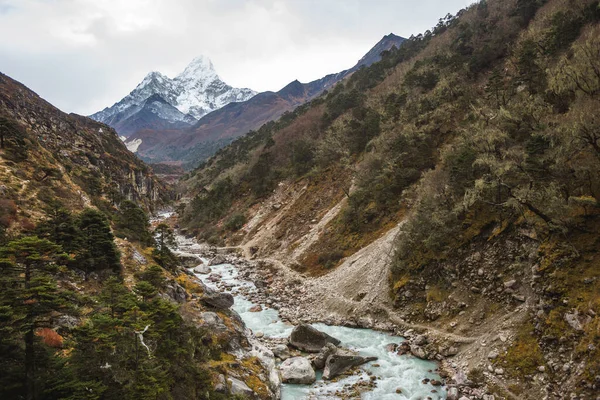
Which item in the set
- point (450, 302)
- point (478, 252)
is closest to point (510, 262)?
point (478, 252)

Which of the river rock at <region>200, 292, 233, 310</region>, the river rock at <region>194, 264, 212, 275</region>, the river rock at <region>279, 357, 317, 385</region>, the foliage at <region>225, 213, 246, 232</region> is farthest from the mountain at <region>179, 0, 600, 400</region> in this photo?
the river rock at <region>194, 264, 212, 275</region>

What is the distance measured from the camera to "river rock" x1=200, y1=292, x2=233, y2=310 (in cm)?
2316

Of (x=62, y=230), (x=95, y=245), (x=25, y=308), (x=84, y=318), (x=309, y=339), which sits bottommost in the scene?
(x=309, y=339)

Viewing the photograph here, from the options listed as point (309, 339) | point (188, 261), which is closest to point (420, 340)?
point (309, 339)

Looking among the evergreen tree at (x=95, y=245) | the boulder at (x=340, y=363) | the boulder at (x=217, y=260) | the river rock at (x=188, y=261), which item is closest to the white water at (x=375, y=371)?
the boulder at (x=340, y=363)

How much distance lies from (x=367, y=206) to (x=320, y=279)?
1051cm

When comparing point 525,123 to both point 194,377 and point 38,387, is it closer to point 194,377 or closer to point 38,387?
point 194,377

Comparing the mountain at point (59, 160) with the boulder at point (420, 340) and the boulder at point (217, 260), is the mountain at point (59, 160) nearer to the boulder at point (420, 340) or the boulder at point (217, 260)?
the boulder at point (217, 260)

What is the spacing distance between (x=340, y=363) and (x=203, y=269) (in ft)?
96.5

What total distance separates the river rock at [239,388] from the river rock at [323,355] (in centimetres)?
534

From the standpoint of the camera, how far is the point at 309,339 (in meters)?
21.2

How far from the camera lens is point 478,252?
827 inches

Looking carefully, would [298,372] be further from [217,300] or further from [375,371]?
[217,300]

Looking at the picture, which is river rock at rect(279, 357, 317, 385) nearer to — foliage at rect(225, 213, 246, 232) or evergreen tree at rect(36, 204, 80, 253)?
evergreen tree at rect(36, 204, 80, 253)
